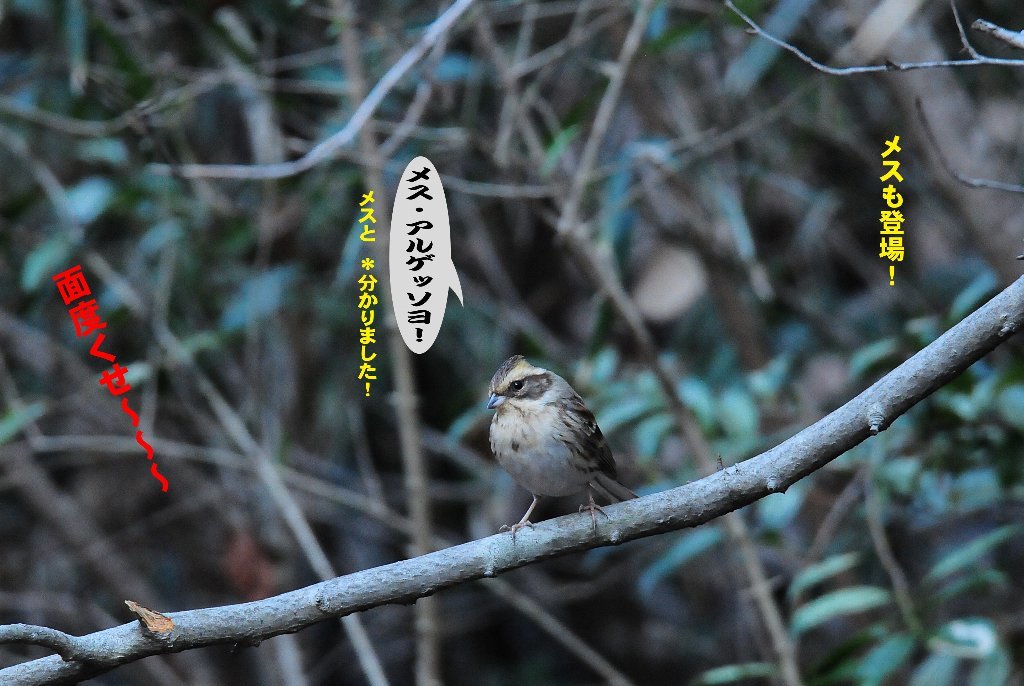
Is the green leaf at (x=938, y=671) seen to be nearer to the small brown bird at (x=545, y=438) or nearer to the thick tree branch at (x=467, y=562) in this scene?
the small brown bird at (x=545, y=438)

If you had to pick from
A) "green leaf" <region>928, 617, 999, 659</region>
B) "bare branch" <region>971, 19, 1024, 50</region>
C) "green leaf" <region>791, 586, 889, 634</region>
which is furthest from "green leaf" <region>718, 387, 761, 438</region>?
"bare branch" <region>971, 19, 1024, 50</region>

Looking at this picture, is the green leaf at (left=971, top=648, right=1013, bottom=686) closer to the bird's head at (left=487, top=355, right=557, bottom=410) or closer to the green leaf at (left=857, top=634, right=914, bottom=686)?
the green leaf at (left=857, top=634, right=914, bottom=686)

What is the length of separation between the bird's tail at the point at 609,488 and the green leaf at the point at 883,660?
0.81m

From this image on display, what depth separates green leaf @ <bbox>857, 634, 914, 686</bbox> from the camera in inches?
109

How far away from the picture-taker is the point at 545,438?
2.46 metres

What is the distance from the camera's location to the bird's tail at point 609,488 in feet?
8.08

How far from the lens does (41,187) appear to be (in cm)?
392

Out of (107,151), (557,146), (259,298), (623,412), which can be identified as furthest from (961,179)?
(107,151)

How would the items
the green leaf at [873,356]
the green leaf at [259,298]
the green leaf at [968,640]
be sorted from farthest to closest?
the green leaf at [259,298], the green leaf at [873,356], the green leaf at [968,640]

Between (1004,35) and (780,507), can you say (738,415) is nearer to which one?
(780,507)

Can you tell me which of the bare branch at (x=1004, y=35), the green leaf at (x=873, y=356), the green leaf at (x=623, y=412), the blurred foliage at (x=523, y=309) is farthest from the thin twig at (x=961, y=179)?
the green leaf at (x=623, y=412)

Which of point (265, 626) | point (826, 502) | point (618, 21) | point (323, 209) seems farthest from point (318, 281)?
point (265, 626)

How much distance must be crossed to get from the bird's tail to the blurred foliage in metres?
0.72

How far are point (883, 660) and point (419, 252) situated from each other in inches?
58.8
